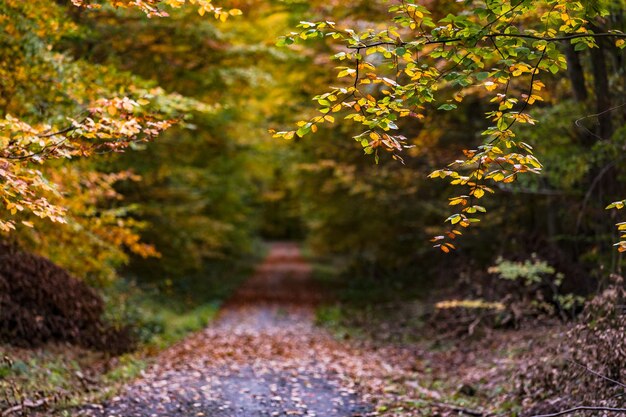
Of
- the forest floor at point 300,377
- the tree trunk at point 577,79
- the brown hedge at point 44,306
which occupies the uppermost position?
the tree trunk at point 577,79

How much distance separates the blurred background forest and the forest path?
1130mm

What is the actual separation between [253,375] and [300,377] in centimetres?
70


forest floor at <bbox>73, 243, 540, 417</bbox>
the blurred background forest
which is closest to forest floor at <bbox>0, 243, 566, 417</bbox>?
forest floor at <bbox>73, 243, 540, 417</bbox>

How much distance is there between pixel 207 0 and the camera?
5500 millimetres

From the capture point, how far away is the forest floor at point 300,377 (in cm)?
734

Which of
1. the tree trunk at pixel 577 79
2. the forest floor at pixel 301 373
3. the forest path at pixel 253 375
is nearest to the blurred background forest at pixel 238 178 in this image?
the tree trunk at pixel 577 79

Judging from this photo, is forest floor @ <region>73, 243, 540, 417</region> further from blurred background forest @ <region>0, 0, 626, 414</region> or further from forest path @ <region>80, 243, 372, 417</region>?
blurred background forest @ <region>0, 0, 626, 414</region>

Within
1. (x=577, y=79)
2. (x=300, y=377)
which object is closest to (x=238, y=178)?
(x=300, y=377)

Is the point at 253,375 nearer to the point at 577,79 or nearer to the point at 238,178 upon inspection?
the point at 577,79

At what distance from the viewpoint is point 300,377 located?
30.1 ft

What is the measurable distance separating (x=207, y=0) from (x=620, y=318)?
197 inches

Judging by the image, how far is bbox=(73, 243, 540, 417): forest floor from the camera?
7.34 metres

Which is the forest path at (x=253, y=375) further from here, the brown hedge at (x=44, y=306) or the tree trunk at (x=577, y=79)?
the tree trunk at (x=577, y=79)

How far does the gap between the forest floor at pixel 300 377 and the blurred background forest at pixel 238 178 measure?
3.93ft
